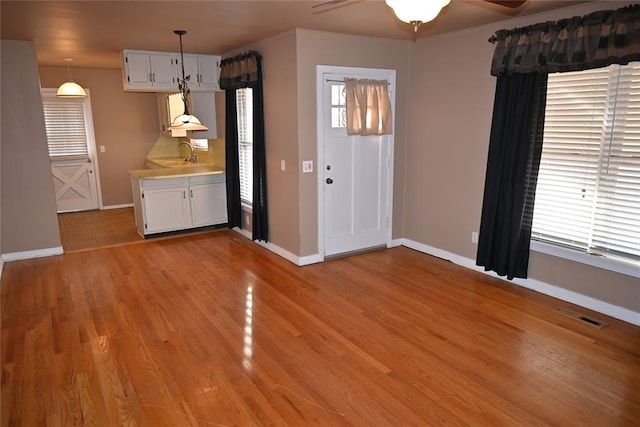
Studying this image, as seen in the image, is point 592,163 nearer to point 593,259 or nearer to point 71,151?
point 593,259

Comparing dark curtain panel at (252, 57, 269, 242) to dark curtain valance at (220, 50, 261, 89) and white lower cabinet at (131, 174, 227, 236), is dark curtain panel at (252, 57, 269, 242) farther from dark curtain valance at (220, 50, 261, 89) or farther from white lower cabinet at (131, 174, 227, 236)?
white lower cabinet at (131, 174, 227, 236)

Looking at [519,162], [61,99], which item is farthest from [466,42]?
[61,99]

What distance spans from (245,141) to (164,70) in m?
1.37

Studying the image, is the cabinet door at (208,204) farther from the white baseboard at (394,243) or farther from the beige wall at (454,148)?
the beige wall at (454,148)

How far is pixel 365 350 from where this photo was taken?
124 inches

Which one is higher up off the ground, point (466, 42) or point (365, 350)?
point (466, 42)

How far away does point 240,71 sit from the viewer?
5.33 metres

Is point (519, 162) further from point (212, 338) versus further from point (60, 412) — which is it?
point (60, 412)

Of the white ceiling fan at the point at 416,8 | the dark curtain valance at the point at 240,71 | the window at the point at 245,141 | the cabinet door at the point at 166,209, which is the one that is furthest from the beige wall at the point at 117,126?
the white ceiling fan at the point at 416,8

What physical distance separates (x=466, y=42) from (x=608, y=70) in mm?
1478

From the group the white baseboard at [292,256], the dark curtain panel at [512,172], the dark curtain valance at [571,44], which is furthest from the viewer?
the white baseboard at [292,256]

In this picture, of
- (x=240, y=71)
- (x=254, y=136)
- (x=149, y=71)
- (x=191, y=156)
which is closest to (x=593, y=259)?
(x=254, y=136)

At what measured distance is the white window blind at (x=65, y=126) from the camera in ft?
24.7

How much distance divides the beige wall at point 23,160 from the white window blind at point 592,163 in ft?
17.7
